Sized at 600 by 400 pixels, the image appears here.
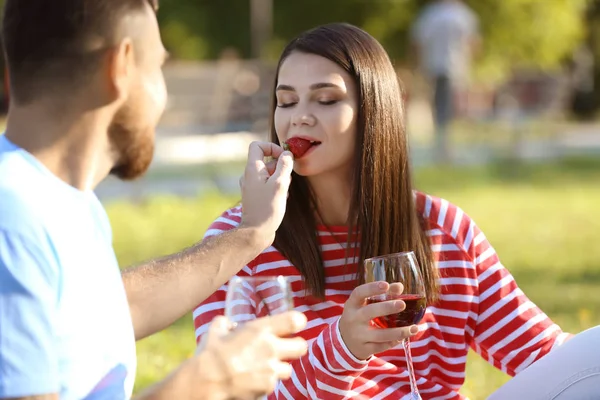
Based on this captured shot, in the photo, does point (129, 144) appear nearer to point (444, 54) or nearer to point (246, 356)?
point (246, 356)

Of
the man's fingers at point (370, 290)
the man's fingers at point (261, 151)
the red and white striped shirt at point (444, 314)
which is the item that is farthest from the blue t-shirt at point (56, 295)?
the red and white striped shirt at point (444, 314)

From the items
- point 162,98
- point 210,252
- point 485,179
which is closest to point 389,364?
point 210,252

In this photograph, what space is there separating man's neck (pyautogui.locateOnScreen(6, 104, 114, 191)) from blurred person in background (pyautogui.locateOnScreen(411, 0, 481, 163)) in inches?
561

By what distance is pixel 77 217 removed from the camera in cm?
208

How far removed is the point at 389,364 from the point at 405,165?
70cm

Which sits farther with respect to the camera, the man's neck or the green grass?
the green grass

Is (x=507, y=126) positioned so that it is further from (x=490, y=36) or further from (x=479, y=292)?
(x=479, y=292)

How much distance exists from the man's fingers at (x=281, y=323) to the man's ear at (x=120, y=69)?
0.54m

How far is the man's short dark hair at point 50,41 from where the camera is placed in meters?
2.01

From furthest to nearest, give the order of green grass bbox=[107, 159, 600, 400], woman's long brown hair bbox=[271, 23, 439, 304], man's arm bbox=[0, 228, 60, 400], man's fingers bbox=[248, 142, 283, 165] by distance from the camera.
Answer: green grass bbox=[107, 159, 600, 400], woman's long brown hair bbox=[271, 23, 439, 304], man's fingers bbox=[248, 142, 283, 165], man's arm bbox=[0, 228, 60, 400]

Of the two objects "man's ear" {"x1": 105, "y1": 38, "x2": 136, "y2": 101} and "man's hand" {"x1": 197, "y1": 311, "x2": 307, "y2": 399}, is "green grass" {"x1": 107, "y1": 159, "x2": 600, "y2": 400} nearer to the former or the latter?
"man's hand" {"x1": 197, "y1": 311, "x2": 307, "y2": 399}

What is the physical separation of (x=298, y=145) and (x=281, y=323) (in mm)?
1312

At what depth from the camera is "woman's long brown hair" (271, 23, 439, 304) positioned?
3.36m

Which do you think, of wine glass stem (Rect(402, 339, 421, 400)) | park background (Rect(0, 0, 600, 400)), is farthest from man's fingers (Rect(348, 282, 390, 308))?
park background (Rect(0, 0, 600, 400))
